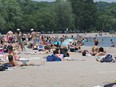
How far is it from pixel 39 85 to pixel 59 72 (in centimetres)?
236

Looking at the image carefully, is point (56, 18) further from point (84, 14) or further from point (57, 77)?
Answer: point (57, 77)

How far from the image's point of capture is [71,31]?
11775 centimetres

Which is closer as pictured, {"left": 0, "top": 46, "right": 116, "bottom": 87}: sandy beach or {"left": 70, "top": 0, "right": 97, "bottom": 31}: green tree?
{"left": 0, "top": 46, "right": 116, "bottom": 87}: sandy beach

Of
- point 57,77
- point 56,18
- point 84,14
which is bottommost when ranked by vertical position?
point 57,77

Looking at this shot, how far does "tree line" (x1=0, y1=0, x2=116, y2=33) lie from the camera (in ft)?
303

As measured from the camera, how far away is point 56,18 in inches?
4259

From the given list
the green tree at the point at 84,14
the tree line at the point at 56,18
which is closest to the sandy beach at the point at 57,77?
the tree line at the point at 56,18

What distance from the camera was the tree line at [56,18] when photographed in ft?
303

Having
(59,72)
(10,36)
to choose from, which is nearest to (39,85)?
(59,72)

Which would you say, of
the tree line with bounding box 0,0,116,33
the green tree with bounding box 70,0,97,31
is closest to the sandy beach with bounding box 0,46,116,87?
the tree line with bounding box 0,0,116,33

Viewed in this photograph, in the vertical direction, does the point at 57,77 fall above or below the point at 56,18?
below

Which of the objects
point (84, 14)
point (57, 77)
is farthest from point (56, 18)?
point (57, 77)

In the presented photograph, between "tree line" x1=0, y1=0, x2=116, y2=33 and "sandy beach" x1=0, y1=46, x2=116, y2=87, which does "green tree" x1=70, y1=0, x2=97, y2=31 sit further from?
"sandy beach" x1=0, y1=46, x2=116, y2=87

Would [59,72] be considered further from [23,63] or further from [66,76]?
[23,63]
